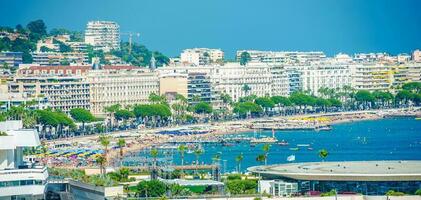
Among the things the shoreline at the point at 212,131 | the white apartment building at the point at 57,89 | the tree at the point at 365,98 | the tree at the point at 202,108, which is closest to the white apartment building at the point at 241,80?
the tree at the point at 365,98

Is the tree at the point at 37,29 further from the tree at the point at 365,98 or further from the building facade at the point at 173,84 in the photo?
the tree at the point at 365,98

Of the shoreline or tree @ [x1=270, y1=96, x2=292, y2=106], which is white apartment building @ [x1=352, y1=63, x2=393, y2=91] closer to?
the shoreline

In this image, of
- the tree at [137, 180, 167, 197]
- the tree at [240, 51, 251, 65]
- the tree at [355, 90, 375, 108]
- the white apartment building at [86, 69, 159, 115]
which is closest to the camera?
the tree at [137, 180, 167, 197]

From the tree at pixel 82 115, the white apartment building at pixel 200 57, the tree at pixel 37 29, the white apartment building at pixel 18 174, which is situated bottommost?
the white apartment building at pixel 18 174

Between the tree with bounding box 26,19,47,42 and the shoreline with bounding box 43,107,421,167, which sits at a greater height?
the tree with bounding box 26,19,47,42

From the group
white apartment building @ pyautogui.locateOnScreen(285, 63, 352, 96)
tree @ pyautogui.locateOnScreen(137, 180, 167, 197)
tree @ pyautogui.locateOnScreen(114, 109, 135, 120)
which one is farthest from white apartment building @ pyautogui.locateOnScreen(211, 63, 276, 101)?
tree @ pyautogui.locateOnScreen(137, 180, 167, 197)
